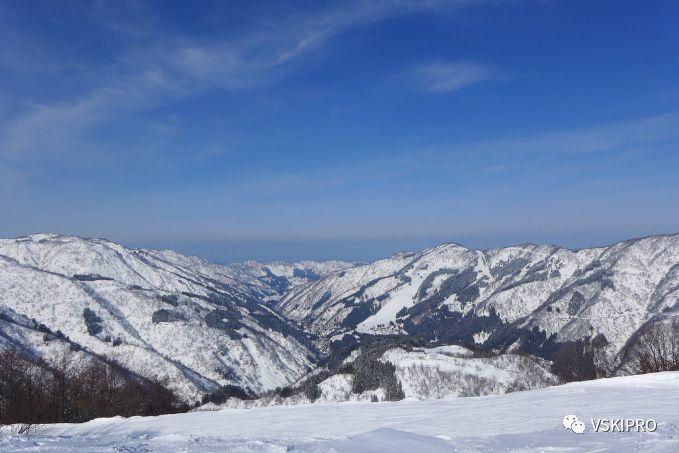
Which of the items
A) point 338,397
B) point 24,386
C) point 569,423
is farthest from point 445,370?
point 569,423

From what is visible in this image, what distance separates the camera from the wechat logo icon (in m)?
22.3

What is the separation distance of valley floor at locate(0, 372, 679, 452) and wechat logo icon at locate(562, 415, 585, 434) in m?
0.31

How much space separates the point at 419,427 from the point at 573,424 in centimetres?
761

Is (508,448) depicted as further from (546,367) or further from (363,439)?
(546,367)

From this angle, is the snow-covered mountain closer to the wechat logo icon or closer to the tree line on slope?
the tree line on slope

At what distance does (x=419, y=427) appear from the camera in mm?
27062

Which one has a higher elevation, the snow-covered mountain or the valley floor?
the valley floor

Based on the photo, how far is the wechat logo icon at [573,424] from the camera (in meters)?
22.3

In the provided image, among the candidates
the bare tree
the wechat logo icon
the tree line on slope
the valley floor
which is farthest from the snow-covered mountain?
the wechat logo icon

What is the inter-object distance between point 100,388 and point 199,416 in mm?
69881

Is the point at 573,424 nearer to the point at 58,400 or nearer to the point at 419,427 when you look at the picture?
the point at 419,427

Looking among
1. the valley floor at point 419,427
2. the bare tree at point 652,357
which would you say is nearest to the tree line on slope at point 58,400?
the valley floor at point 419,427

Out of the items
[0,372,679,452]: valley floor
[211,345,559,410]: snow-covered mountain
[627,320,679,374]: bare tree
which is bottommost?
[211,345,559,410]: snow-covered mountain

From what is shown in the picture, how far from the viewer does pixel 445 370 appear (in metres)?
168
